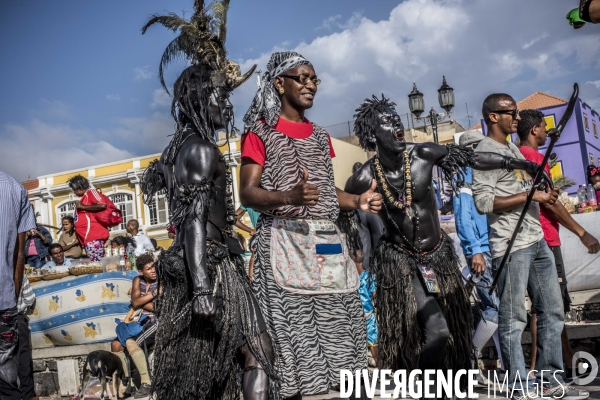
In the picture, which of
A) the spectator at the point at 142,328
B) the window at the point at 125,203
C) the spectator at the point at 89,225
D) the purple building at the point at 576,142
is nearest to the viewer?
the spectator at the point at 142,328

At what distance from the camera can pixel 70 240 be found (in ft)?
37.3

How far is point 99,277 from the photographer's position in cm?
824

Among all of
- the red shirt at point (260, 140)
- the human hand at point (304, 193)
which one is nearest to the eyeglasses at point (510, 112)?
the red shirt at point (260, 140)

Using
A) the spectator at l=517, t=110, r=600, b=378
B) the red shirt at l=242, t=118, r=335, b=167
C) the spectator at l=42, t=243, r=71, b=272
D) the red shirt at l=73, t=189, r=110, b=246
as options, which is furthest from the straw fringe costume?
the spectator at l=42, t=243, r=71, b=272

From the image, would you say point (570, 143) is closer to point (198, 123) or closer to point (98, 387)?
point (98, 387)

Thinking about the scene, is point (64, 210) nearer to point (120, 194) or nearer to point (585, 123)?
point (120, 194)

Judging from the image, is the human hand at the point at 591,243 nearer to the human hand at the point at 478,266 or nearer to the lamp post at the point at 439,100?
the human hand at the point at 478,266

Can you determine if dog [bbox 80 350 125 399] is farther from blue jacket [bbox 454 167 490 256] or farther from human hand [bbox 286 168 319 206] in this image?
human hand [bbox 286 168 319 206]

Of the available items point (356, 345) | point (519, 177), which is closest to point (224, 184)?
point (356, 345)

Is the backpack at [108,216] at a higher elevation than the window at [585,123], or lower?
lower

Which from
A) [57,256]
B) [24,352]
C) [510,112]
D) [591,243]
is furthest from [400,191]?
[57,256]

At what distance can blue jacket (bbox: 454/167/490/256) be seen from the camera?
20.1ft

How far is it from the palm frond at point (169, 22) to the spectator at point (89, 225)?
6258mm

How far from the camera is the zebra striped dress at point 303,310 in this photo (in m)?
3.76
